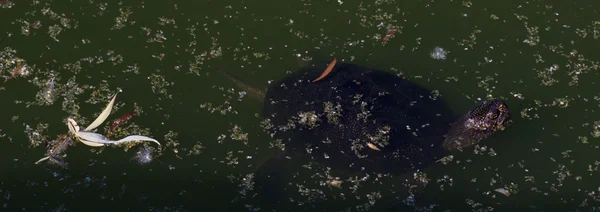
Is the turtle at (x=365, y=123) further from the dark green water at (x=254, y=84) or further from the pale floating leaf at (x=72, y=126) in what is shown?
the pale floating leaf at (x=72, y=126)

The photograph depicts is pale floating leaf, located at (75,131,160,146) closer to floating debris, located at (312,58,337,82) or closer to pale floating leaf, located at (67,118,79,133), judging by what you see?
pale floating leaf, located at (67,118,79,133)

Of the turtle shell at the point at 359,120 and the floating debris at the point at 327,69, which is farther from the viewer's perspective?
the floating debris at the point at 327,69

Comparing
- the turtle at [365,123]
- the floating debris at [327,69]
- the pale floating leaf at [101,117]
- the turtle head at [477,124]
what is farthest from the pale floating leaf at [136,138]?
the turtle head at [477,124]

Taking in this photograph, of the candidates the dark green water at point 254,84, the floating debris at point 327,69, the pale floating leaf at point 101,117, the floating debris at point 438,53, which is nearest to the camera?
the dark green water at point 254,84

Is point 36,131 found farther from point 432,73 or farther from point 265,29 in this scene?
point 432,73

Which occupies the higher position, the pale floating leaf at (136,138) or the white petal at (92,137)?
the pale floating leaf at (136,138)

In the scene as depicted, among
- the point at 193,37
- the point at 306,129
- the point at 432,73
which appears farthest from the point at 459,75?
the point at 193,37

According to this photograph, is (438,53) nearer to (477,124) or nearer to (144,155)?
(477,124)

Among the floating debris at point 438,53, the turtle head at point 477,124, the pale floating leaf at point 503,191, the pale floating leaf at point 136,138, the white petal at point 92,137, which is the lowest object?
the white petal at point 92,137

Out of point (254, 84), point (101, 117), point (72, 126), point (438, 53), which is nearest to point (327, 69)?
point (254, 84)
